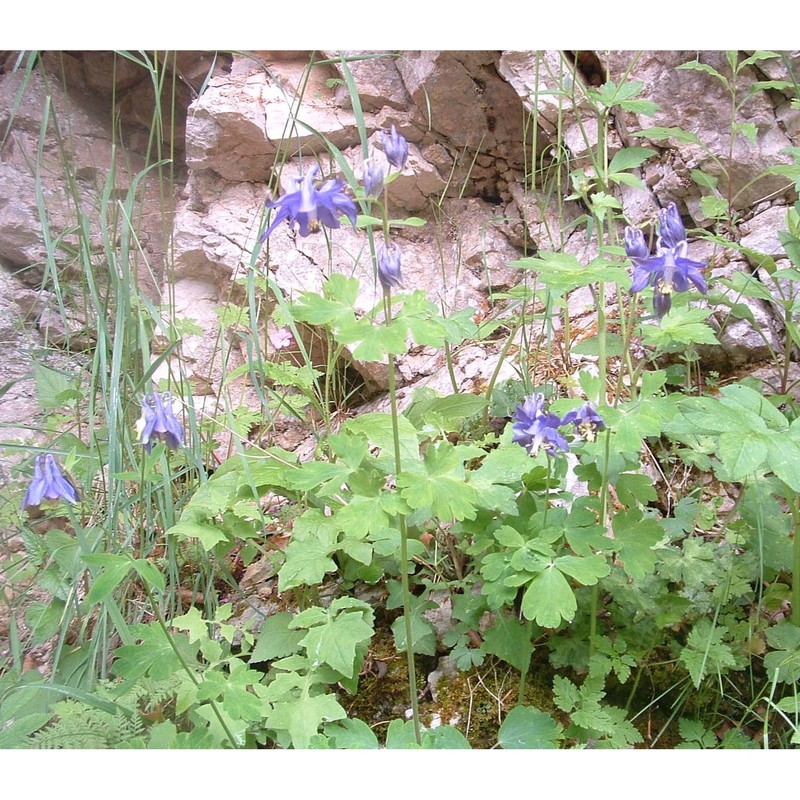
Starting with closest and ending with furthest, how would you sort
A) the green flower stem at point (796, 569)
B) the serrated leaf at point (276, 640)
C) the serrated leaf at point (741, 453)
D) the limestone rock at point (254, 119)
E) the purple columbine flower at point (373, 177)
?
the purple columbine flower at point (373, 177)
the serrated leaf at point (741, 453)
the green flower stem at point (796, 569)
the serrated leaf at point (276, 640)
the limestone rock at point (254, 119)

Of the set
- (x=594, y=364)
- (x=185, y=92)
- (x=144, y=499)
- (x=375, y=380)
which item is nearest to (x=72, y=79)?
(x=185, y=92)

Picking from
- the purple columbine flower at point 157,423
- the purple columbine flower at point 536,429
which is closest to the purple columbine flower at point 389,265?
the purple columbine flower at point 536,429

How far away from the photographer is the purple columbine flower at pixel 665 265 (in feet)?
4.58

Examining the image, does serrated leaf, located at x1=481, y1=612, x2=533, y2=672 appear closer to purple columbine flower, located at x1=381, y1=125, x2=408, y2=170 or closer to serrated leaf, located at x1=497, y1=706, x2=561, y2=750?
serrated leaf, located at x1=497, y1=706, x2=561, y2=750

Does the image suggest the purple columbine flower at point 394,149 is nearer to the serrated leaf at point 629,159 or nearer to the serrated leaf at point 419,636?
the serrated leaf at point 629,159

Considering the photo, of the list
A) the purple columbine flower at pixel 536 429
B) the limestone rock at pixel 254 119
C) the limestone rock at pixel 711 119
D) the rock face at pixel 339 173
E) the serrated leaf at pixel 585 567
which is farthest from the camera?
the limestone rock at pixel 254 119

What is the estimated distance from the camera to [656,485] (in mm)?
2191

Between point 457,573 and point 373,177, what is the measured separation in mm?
1225

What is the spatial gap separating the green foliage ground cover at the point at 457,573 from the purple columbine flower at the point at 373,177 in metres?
0.08

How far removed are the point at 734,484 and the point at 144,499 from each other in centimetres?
200

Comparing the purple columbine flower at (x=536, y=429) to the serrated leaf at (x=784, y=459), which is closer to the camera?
the serrated leaf at (x=784, y=459)

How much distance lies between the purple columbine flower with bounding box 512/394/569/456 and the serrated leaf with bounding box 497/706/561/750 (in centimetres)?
62
